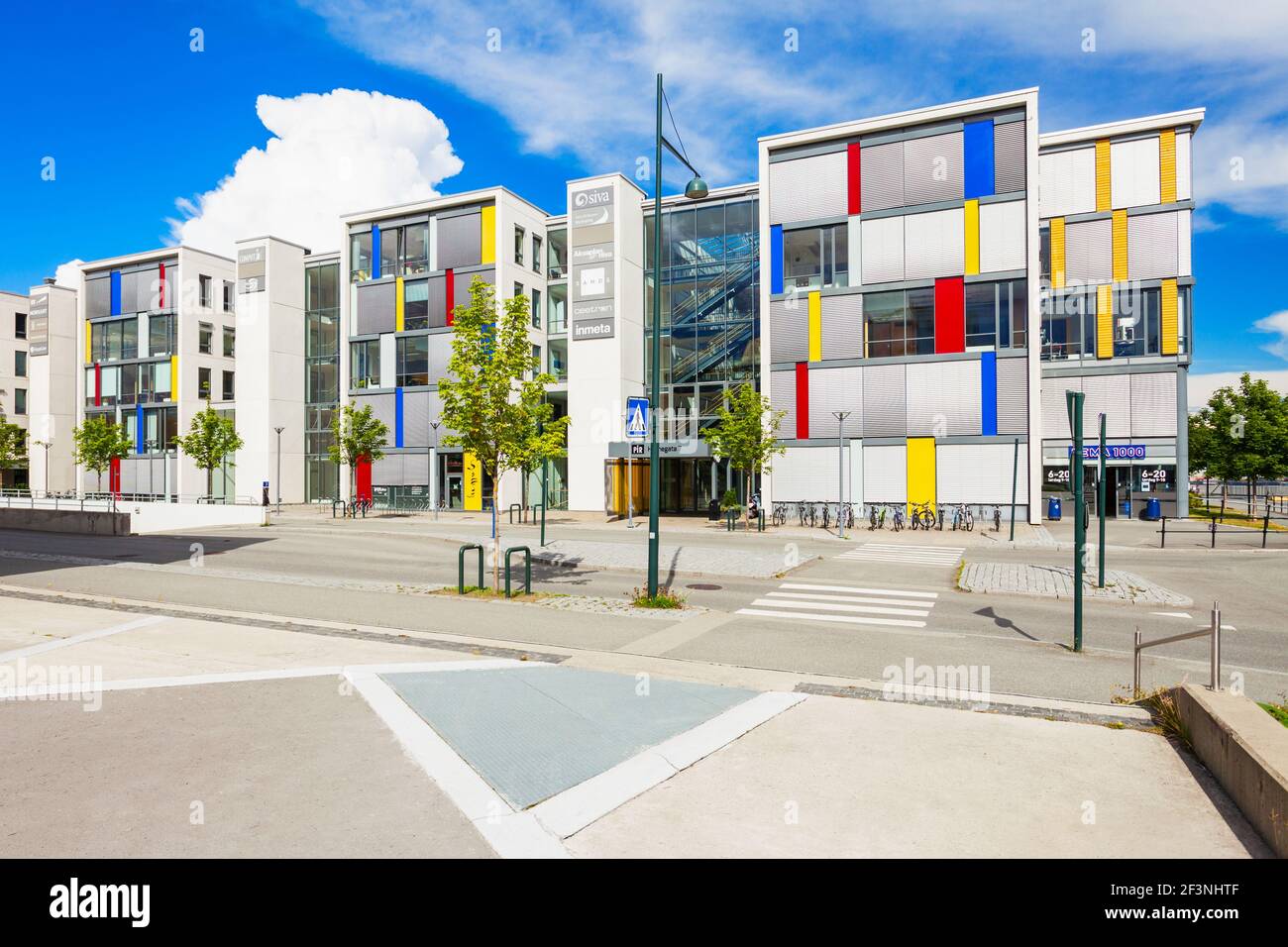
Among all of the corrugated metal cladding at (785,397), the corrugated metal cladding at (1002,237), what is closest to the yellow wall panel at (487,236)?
the corrugated metal cladding at (785,397)

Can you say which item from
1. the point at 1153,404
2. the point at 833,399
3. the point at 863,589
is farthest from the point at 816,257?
the point at 863,589

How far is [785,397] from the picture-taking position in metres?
37.7

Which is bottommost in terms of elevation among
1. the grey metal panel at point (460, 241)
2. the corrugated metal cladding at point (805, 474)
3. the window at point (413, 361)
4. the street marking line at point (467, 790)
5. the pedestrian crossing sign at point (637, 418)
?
the street marking line at point (467, 790)

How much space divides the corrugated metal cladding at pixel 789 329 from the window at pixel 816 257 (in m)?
1.04

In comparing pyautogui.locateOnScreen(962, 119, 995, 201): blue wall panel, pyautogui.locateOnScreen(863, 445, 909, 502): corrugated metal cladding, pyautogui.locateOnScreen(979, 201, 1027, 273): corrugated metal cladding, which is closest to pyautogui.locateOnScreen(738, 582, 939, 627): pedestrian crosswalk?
pyautogui.locateOnScreen(863, 445, 909, 502): corrugated metal cladding

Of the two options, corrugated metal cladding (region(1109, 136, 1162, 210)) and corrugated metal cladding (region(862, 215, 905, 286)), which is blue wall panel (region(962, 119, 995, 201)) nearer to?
corrugated metal cladding (region(862, 215, 905, 286))

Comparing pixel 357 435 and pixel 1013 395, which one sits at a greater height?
pixel 1013 395

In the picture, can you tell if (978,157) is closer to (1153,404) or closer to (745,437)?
(1153,404)

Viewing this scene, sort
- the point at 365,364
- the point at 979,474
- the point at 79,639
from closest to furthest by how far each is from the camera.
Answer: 1. the point at 79,639
2. the point at 979,474
3. the point at 365,364

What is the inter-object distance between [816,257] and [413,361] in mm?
24290

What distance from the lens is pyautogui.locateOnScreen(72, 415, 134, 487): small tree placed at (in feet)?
165

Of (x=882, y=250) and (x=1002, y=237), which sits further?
(x=882, y=250)

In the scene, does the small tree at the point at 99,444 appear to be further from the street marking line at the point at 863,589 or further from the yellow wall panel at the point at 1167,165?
the yellow wall panel at the point at 1167,165

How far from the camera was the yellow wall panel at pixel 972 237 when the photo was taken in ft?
113
